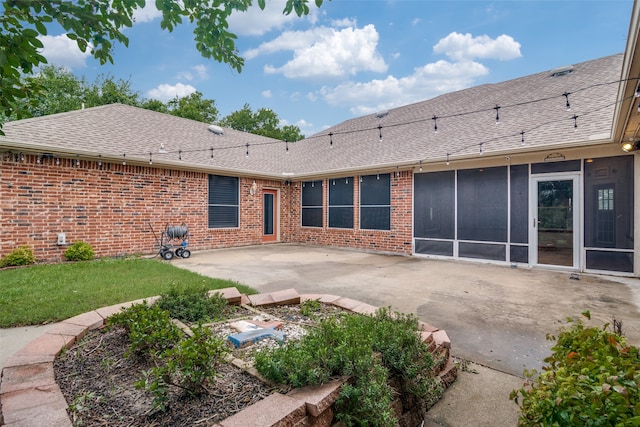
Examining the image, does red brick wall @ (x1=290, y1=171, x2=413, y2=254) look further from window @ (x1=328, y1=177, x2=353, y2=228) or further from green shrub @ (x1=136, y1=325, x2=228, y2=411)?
green shrub @ (x1=136, y1=325, x2=228, y2=411)

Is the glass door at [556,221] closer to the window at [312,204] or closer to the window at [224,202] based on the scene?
the window at [312,204]

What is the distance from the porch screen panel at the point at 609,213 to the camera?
6.11 m

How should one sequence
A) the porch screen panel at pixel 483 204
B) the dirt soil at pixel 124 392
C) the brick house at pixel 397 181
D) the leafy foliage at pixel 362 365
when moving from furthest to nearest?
the porch screen panel at pixel 483 204, the brick house at pixel 397 181, the leafy foliage at pixel 362 365, the dirt soil at pixel 124 392

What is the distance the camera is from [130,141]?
8.57 meters

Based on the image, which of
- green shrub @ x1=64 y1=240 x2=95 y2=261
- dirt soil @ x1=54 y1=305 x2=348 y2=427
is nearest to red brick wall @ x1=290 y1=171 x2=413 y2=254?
green shrub @ x1=64 y1=240 x2=95 y2=261

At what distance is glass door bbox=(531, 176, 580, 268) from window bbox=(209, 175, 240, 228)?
834 centimetres

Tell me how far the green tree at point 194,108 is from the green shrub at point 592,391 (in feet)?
83.0

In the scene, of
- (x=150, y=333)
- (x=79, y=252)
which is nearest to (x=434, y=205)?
(x=150, y=333)

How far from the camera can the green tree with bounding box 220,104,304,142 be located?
1160 inches

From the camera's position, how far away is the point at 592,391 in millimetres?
1049

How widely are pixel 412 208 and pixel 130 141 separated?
798 cm

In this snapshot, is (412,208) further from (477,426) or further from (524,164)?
(477,426)

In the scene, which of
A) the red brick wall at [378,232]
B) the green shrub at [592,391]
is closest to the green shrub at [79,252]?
the red brick wall at [378,232]

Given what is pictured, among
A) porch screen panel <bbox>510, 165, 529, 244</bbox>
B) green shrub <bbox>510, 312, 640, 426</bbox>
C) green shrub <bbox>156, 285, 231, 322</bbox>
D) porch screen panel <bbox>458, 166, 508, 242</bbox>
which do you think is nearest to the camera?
green shrub <bbox>510, 312, 640, 426</bbox>
